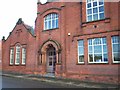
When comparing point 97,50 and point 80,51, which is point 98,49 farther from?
point 80,51

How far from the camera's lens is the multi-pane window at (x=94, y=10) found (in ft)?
57.7

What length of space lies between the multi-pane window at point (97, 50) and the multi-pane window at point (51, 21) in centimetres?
572

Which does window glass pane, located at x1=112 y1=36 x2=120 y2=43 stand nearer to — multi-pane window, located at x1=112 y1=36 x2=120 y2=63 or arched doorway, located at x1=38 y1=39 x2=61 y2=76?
multi-pane window, located at x1=112 y1=36 x2=120 y2=63

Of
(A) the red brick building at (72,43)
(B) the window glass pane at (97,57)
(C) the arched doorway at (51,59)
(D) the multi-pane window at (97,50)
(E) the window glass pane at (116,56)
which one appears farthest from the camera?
(C) the arched doorway at (51,59)

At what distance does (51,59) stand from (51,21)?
4906 mm

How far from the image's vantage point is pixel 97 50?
1723 cm

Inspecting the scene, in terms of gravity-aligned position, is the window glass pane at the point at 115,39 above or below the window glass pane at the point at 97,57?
above

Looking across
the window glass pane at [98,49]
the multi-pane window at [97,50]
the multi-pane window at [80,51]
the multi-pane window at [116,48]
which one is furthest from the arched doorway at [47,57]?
the multi-pane window at [116,48]

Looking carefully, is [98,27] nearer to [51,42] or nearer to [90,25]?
[90,25]

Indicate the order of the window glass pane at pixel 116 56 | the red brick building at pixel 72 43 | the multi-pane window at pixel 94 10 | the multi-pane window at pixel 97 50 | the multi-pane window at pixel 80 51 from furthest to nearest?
the multi-pane window at pixel 80 51
the multi-pane window at pixel 94 10
the multi-pane window at pixel 97 50
the red brick building at pixel 72 43
the window glass pane at pixel 116 56

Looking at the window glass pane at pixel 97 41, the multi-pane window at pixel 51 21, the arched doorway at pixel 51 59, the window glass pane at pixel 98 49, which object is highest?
the multi-pane window at pixel 51 21

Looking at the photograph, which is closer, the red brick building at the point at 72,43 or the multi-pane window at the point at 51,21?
the red brick building at the point at 72,43

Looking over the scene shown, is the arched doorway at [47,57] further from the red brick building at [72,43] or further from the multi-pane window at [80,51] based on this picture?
the multi-pane window at [80,51]

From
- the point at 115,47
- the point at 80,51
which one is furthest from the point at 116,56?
the point at 80,51
